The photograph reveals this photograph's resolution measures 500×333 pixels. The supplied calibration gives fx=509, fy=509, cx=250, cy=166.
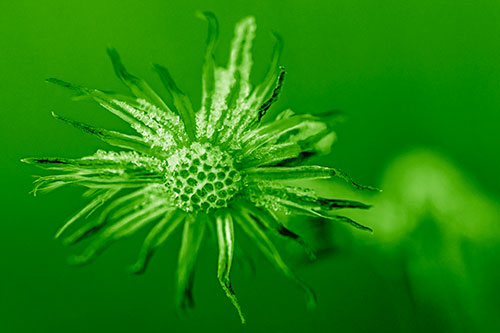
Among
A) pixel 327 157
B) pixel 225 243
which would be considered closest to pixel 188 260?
pixel 225 243

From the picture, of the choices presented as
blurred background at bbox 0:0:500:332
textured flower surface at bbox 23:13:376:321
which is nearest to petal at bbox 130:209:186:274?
textured flower surface at bbox 23:13:376:321

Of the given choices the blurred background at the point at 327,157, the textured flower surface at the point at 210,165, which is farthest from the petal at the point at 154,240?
the blurred background at the point at 327,157

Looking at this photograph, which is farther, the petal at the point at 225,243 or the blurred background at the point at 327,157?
the blurred background at the point at 327,157

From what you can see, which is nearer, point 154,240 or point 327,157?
point 154,240

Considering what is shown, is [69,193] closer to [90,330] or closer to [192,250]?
[90,330]

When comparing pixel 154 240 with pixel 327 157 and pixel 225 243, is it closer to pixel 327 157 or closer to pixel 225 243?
pixel 225 243

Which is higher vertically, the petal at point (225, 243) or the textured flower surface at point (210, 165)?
the textured flower surface at point (210, 165)

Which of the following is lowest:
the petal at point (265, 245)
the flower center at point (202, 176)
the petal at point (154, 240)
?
the petal at point (265, 245)

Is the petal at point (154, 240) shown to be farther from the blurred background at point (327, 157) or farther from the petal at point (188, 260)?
the blurred background at point (327, 157)
